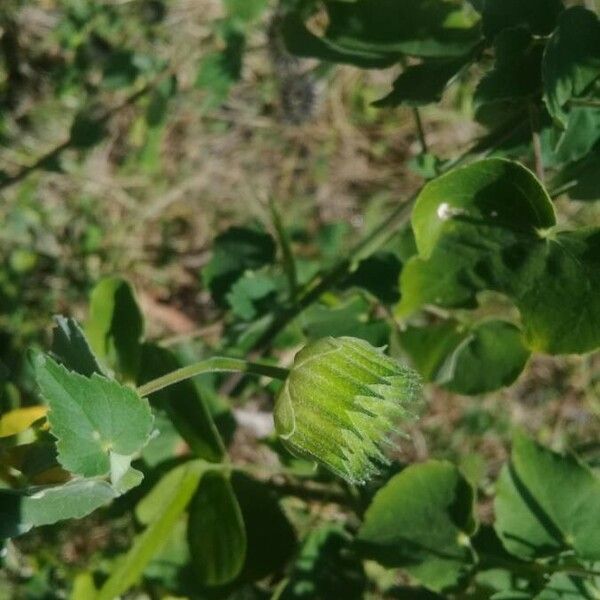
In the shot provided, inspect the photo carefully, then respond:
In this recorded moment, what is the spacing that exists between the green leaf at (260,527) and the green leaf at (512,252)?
1.58 feet

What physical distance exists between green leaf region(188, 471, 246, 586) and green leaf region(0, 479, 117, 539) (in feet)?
1.18

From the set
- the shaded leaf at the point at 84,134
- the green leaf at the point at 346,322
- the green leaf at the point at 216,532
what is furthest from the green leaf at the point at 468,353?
the shaded leaf at the point at 84,134

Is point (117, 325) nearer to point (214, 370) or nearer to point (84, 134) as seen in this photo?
point (214, 370)

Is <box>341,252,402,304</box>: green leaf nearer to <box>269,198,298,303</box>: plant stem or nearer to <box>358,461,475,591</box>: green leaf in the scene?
<box>269,198,298,303</box>: plant stem

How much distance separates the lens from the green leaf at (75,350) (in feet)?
3.65

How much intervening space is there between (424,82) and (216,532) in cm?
73

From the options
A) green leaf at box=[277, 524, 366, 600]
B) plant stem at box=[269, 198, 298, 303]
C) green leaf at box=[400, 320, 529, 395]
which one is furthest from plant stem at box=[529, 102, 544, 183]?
green leaf at box=[277, 524, 366, 600]

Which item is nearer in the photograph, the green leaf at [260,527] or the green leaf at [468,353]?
the green leaf at [468,353]

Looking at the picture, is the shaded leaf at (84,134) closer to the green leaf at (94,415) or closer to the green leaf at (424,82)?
the green leaf at (424,82)

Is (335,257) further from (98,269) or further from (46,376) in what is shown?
(46,376)

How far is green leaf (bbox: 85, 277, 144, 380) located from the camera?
139cm

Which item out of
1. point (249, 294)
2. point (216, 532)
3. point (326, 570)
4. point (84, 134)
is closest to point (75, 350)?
point (216, 532)

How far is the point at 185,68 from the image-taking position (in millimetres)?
2783

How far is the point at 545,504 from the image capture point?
56.0 inches
